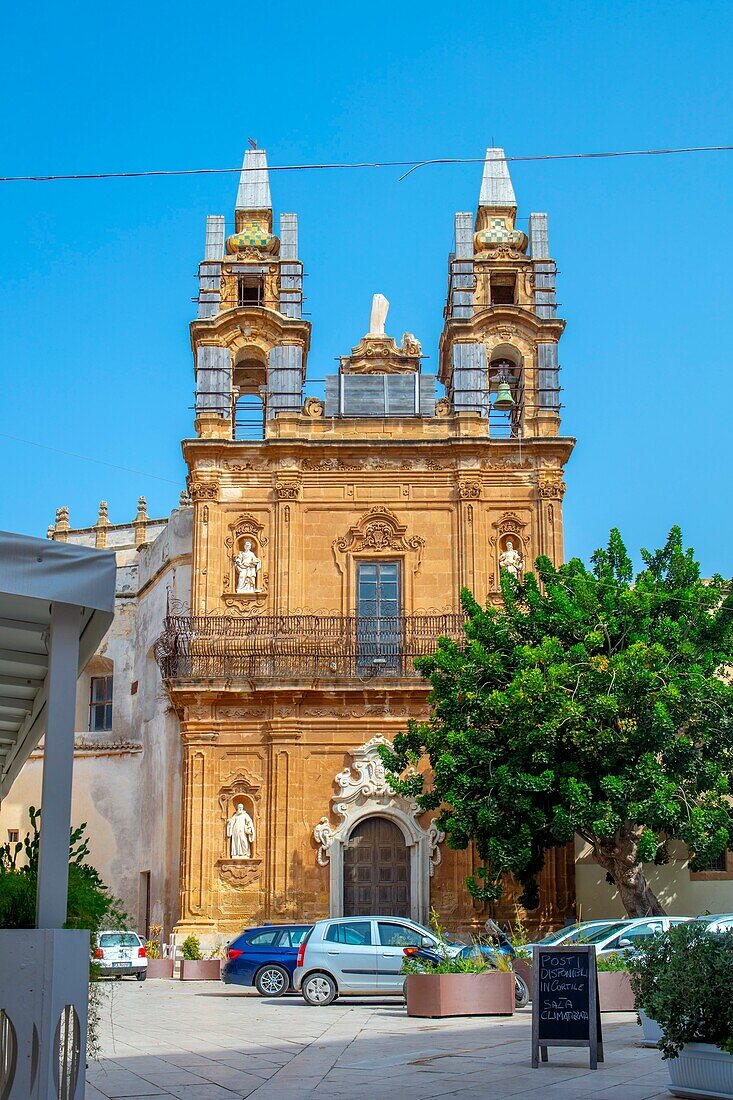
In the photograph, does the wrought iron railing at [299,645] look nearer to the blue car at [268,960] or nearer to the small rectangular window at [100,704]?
the blue car at [268,960]

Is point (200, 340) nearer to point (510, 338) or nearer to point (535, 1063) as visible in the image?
point (510, 338)

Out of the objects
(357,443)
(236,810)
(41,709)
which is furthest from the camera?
(357,443)

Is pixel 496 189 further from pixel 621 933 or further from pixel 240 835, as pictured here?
pixel 621 933

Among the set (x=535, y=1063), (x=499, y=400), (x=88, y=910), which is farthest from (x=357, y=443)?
(x=88, y=910)

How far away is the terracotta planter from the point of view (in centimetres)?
2730

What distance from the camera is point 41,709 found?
1050cm

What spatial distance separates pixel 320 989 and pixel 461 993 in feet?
12.0

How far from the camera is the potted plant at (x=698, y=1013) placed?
31.2 feet

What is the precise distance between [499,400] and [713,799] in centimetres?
1128

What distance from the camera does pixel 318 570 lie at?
30.7m

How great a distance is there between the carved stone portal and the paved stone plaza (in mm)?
9534

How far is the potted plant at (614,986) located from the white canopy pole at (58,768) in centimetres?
1058

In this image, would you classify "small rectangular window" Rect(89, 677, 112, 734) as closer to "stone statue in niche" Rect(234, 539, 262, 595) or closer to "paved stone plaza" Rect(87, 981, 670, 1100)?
"stone statue in niche" Rect(234, 539, 262, 595)

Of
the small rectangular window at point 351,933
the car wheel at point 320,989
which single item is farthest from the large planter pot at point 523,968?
the car wheel at point 320,989
